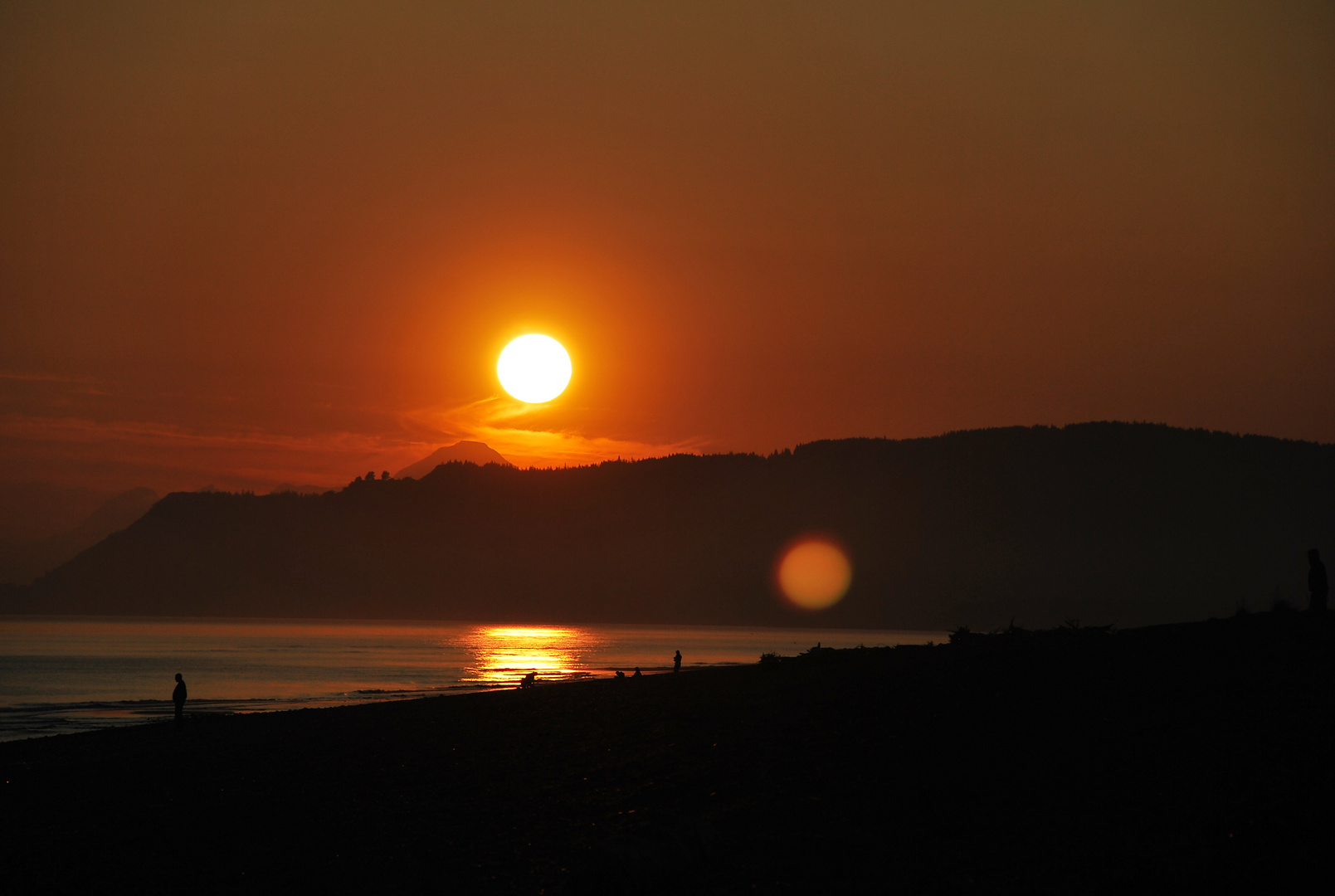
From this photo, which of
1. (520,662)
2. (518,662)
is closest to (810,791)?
(520,662)

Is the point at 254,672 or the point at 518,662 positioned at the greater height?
the point at 518,662

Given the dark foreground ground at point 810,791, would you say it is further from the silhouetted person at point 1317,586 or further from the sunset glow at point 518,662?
the sunset glow at point 518,662

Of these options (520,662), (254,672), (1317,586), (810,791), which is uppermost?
(520,662)

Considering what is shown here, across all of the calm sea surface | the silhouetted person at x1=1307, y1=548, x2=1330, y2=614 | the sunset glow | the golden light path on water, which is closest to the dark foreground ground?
the silhouetted person at x1=1307, y1=548, x2=1330, y2=614

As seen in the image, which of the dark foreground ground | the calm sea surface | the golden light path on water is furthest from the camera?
the golden light path on water

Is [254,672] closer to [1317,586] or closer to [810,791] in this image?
[810,791]

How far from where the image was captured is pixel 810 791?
17547 mm

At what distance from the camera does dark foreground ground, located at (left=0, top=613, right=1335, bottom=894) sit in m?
13.6

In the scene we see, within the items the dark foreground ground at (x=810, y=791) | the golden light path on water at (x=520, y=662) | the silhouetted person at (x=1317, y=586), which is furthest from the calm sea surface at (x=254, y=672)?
the silhouetted person at (x=1317, y=586)

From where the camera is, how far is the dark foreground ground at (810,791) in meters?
13.6

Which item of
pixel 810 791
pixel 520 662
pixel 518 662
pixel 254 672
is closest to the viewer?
pixel 810 791

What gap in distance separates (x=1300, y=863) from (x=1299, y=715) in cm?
572

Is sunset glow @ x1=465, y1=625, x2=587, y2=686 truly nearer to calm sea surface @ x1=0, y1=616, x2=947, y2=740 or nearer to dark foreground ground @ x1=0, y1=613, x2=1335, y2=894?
calm sea surface @ x1=0, y1=616, x2=947, y2=740

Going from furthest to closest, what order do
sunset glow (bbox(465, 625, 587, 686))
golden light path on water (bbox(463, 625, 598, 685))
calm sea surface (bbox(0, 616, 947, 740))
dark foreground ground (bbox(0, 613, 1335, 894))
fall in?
sunset glow (bbox(465, 625, 587, 686)), golden light path on water (bbox(463, 625, 598, 685)), calm sea surface (bbox(0, 616, 947, 740)), dark foreground ground (bbox(0, 613, 1335, 894))
